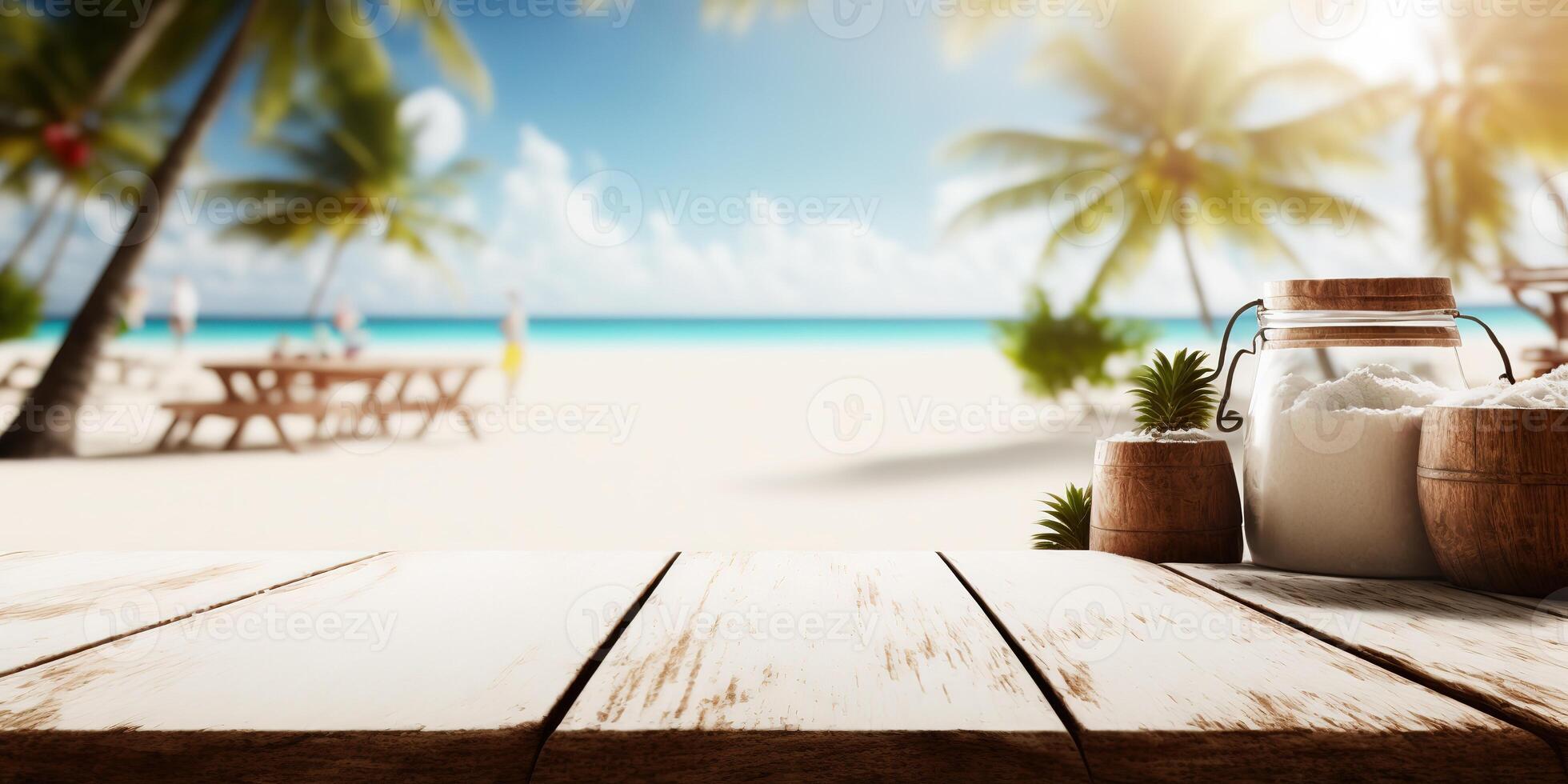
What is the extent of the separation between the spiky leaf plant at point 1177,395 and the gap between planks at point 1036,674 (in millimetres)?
436

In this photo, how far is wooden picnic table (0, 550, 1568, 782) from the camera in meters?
0.46

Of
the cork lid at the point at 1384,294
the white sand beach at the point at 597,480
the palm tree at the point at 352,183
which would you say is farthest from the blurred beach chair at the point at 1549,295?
the palm tree at the point at 352,183

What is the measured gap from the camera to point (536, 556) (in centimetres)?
102

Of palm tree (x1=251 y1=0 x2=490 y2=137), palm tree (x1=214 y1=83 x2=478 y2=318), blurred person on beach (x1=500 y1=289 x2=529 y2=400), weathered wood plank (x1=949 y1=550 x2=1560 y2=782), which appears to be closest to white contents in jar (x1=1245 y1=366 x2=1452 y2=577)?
weathered wood plank (x1=949 y1=550 x2=1560 y2=782)

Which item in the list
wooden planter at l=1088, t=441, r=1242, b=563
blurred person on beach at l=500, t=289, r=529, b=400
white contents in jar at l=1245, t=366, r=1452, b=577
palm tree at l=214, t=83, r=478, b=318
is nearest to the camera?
white contents in jar at l=1245, t=366, r=1452, b=577

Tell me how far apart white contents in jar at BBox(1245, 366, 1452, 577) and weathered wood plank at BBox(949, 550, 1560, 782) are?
1.03 feet

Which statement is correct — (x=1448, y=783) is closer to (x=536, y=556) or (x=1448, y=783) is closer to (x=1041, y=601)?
(x=1041, y=601)

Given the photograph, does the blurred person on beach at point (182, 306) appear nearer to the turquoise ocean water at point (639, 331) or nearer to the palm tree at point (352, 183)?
the palm tree at point (352, 183)

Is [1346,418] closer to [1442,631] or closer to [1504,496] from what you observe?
[1504,496]

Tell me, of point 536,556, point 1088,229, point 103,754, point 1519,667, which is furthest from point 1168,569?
point 1088,229

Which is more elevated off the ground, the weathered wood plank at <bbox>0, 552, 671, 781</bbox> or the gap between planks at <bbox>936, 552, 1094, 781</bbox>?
the weathered wood plank at <bbox>0, 552, 671, 781</bbox>

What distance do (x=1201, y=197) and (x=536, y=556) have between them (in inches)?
502

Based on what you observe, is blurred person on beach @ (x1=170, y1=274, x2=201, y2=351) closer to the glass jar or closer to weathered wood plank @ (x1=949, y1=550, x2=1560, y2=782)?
the glass jar

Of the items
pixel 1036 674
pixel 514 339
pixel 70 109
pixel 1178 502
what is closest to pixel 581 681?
pixel 1036 674
